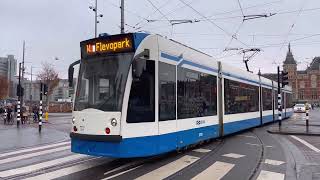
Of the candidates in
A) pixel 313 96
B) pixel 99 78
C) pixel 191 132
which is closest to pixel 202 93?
pixel 191 132

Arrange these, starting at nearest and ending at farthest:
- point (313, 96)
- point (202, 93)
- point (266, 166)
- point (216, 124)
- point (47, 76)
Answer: point (266, 166) → point (202, 93) → point (216, 124) → point (47, 76) → point (313, 96)

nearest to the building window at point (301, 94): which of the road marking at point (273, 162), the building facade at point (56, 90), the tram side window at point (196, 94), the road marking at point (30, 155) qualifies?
the building facade at point (56, 90)

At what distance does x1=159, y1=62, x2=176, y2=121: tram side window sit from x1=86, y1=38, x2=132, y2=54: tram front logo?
1.28 m

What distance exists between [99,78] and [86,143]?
5.69 feet

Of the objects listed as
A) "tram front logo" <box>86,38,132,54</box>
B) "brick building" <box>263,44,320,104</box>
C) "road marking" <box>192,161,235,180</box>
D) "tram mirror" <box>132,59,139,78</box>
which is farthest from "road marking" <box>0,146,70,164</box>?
"brick building" <box>263,44,320,104</box>

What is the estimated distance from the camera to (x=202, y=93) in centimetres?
1507

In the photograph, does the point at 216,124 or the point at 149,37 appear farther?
the point at 216,124

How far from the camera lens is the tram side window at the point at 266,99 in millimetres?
27156

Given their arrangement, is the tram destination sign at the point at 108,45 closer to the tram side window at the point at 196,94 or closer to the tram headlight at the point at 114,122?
the tram headlight at the point at 114,122

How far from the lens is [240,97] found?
20.9 meters

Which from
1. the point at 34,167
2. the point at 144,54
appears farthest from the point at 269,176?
the point at 34,167

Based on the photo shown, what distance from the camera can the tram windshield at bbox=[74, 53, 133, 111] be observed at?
10.6m

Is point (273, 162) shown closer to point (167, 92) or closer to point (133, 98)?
point (167, 92)

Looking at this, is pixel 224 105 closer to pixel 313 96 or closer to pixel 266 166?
pixel 266 166
